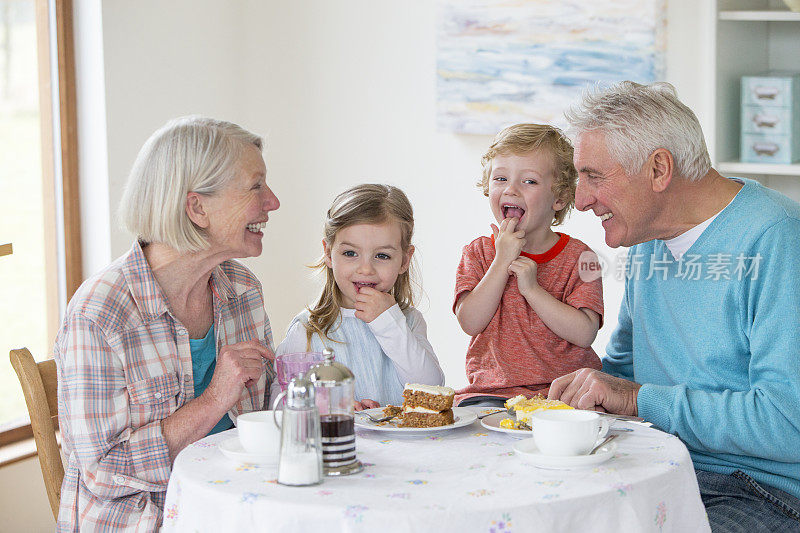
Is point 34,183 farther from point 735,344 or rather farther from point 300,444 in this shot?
point 735,344

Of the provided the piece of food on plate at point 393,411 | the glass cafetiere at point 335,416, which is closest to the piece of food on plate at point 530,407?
the piece of food on plate at point 393,411

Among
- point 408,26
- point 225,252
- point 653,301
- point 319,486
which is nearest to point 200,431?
point 225,252

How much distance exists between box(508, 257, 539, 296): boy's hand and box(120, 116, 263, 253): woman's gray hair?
0.70 metres

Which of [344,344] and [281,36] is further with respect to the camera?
[281,36]

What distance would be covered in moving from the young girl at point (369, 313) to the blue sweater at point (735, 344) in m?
0.55

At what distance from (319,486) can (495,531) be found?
0.91ft

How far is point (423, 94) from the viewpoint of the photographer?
375 centimetres

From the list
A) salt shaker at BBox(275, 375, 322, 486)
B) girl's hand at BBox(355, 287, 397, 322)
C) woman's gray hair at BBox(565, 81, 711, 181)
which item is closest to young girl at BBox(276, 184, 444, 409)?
girl's hand at BBox(355, 287, 397, 322)

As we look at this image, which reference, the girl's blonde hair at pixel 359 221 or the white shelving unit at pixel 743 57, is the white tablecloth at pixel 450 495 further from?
the white shelving unit at pixel 743 57

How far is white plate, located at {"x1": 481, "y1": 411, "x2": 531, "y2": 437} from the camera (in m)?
1.69

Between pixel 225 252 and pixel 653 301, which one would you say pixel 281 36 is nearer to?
pixel 225 252

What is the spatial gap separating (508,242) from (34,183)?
5.82 feet

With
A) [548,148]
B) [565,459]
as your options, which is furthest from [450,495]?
[548,148]

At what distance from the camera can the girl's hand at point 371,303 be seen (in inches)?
88.1
